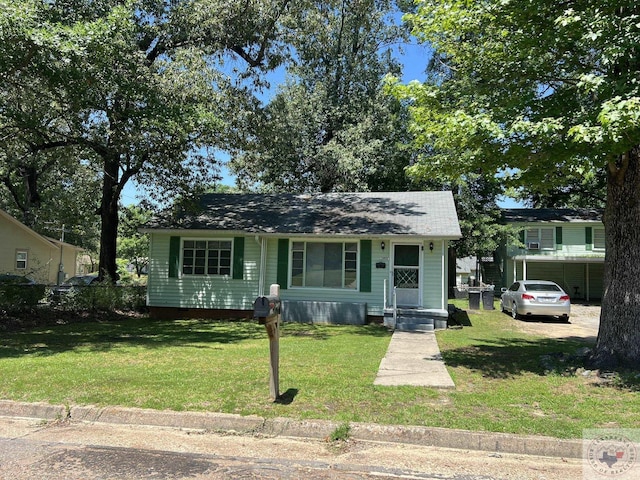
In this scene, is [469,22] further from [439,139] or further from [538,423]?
[538,423]

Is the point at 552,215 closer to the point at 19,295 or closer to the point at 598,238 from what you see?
the point at 598,238

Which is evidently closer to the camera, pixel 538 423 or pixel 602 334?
pixel 538 423

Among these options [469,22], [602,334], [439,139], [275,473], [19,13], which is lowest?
[275,473]

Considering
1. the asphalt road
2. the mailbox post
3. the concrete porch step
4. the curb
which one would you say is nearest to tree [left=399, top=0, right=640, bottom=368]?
the curb

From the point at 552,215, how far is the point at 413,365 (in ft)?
79.7

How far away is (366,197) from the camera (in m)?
18.2

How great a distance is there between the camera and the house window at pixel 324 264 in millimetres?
14914

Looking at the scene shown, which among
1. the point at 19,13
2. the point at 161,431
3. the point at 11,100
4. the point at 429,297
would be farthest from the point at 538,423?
the point at 11,100

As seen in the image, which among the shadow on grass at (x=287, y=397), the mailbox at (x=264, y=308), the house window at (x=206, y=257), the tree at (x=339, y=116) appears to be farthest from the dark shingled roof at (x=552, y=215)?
the mailbox at (x=264, y=308)

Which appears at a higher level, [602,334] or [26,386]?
[602,334]

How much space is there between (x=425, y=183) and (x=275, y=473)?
22.2m

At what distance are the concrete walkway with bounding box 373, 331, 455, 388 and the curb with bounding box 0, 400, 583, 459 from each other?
5.65ft

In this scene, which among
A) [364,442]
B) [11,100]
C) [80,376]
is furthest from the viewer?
[11,100]

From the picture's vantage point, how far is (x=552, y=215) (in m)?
28.6
